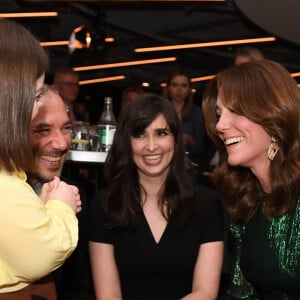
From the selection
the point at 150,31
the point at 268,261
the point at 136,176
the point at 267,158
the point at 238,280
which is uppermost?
the point at 150,31

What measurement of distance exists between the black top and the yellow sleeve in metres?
1.06

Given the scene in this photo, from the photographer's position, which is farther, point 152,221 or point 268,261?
point 152,221

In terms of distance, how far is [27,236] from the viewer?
1.37 metres

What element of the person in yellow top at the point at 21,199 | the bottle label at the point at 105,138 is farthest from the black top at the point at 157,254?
the person in yellow top at the point at 21,199

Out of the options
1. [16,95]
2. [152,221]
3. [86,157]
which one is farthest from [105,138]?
[16,95]

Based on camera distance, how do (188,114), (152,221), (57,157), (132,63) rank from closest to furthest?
(57,157), (152,221), (188,114), (132,63)

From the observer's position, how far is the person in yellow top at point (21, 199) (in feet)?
4.49

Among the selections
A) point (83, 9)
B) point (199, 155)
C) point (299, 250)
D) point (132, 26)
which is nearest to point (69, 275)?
point (299, 250)

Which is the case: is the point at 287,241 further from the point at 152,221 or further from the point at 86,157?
the point at 86,157

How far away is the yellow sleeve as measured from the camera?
1.36 meters

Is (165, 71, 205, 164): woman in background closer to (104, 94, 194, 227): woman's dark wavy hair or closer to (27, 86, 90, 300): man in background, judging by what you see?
(104, 94, 194, 227): woman's dark wavy hair

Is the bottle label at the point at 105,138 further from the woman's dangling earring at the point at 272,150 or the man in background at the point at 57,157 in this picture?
the woman's dangling earring at the point at 272,150

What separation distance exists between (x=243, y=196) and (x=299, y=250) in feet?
1.07

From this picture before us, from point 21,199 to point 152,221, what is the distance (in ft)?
4.08
